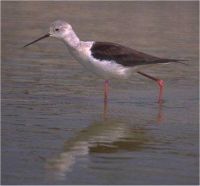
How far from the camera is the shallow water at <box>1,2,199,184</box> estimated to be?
6.11 m

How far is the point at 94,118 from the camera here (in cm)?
809

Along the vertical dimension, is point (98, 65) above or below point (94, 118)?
above

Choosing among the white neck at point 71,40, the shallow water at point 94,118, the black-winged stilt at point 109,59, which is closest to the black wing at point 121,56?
the black-winged stilt at point 109,59

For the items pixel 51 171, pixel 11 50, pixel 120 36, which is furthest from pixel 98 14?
pixel 51 171

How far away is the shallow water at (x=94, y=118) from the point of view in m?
6.11

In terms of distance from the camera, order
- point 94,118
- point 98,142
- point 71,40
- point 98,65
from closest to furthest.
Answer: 1. point 98,142
2. point 94,118
3. point 98,65
4. point 71,40

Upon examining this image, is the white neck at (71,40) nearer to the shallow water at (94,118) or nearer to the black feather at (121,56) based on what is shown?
the black feather at (121,56)

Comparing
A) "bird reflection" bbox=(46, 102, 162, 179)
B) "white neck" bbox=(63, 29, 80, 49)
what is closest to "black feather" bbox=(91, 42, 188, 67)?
"white neck" bbox=(63, 29, 80, 49)

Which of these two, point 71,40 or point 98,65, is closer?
point 98,65

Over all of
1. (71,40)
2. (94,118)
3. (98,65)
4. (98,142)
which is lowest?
(98,142)

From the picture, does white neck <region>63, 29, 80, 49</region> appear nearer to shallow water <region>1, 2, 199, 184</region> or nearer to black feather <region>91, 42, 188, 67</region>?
black feather <region>91, 42, 188, 67</region>

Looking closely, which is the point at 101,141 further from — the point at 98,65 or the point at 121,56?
the point at 121,56

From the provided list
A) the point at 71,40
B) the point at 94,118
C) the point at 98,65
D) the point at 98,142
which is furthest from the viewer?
the point at 71,40

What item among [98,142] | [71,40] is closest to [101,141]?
[98,142]
